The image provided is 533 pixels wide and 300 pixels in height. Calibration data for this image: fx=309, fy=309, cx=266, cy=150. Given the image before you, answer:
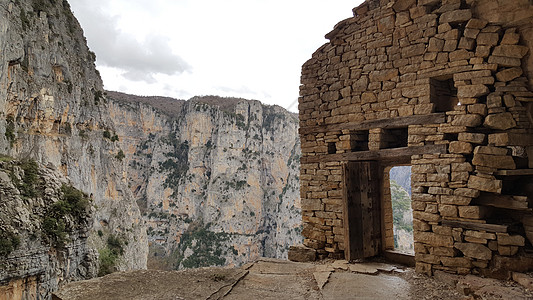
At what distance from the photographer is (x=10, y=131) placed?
19641 millimetres

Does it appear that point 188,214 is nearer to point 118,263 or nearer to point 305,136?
point 118,263

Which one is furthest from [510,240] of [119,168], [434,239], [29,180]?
[119,168]

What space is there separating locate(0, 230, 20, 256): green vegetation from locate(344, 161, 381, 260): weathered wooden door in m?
14.4

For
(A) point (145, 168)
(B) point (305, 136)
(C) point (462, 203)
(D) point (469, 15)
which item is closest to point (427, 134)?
(C) point (462, 203)

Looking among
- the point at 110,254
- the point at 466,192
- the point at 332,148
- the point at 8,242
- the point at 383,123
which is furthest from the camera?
the point at 110,254

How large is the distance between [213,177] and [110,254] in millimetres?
32707

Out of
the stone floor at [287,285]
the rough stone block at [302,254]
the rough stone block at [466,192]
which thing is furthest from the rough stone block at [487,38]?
the rough stone block at [302,254]

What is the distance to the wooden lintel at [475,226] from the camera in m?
4.49

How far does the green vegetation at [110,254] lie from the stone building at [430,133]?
79.9 feet

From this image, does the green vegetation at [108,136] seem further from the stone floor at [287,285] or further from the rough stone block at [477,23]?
the rough stone block at [477,23]

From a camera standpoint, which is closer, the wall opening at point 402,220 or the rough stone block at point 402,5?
the rough stone block at point 402,5

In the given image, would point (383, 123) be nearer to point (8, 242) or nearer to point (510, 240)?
point (510, 240)

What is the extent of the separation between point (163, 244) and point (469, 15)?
198 feet

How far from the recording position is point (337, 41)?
22.2 ft
